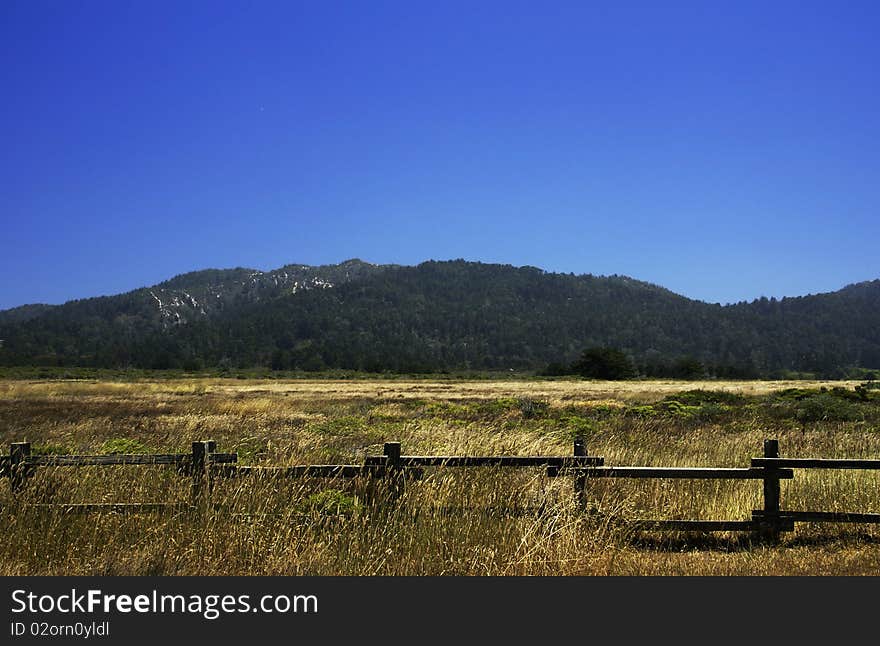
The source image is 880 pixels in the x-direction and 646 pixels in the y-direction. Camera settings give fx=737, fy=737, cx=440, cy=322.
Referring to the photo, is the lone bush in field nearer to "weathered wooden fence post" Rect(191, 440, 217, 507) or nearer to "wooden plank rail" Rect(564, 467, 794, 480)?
"wooden plank rail" Rect(564, 467, 794, 480)

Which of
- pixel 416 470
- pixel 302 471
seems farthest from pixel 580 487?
pixel 302 471

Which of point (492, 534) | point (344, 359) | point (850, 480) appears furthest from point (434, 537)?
point (344, 359)

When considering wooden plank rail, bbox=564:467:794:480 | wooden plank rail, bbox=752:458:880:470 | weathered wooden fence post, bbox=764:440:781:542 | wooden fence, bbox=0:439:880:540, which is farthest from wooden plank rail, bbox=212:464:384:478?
wooden plank rail, bbox=752:458:880:470

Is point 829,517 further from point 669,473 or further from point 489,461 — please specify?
point 489,461

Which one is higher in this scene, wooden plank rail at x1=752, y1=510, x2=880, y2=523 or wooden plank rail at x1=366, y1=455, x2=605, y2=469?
wooden plank rail at x1=366, y1=455, x2=605, y2=469

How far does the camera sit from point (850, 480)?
9.94 m

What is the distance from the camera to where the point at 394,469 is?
7809mm

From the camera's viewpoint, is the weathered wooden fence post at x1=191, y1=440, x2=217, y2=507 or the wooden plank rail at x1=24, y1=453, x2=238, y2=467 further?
the wooden plank rail at x1=24, y1=453, x2=238, y2=467

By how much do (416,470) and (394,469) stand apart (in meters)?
0.24

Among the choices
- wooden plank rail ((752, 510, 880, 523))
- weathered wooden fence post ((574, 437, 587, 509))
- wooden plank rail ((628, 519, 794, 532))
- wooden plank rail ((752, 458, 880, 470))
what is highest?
wooden plank rail ((752, 458, 880, 470))

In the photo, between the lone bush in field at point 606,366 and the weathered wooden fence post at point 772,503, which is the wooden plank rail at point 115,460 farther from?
the lone bush in field at point 606,366

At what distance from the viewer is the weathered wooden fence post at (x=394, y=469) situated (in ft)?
25.2

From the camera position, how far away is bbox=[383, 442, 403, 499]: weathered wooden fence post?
25.2 ft

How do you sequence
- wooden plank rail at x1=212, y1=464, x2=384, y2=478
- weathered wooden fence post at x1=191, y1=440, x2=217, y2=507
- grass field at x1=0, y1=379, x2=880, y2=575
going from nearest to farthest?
grass field at x1=0, y1=379, x2=880, y2=575
weathered wooden fence post at x1=191, y1=440, x2=217, y2=507
wooden plank rail at x1=212, y1=464, x2=384, y2=478
